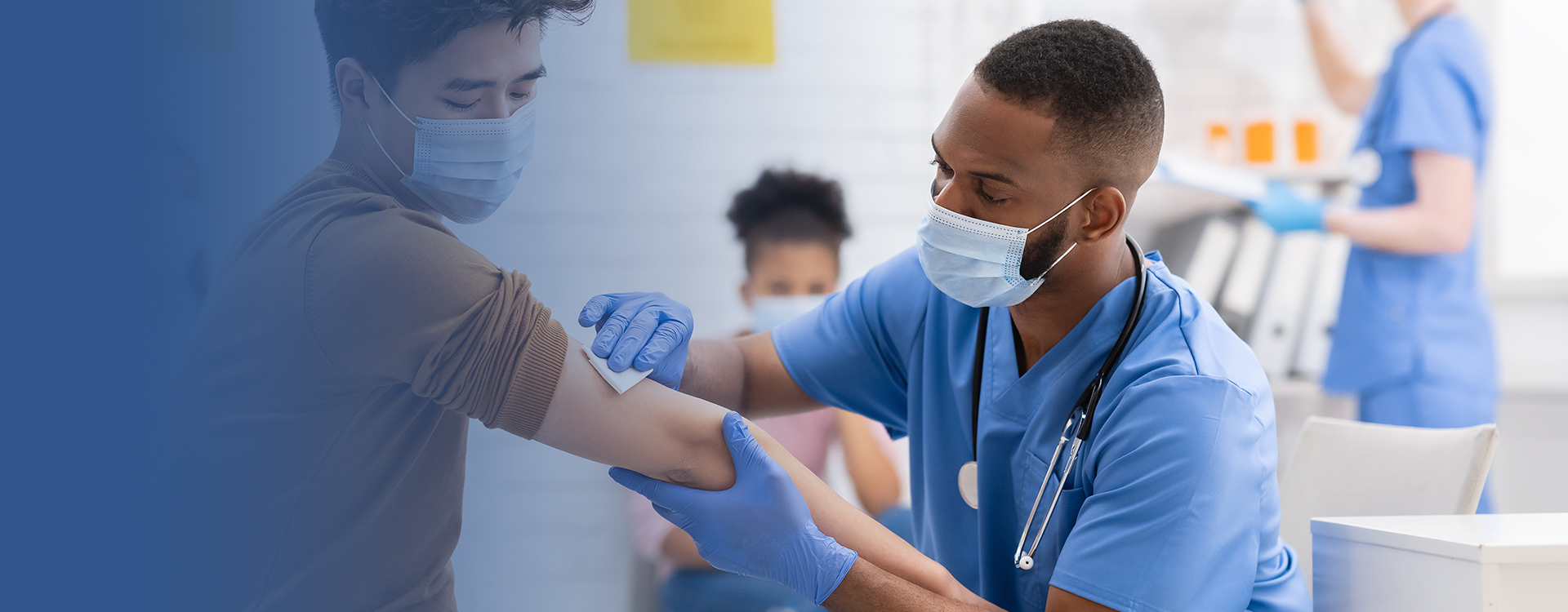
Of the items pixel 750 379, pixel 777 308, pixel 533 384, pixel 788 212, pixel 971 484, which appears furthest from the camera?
pixel 788 212

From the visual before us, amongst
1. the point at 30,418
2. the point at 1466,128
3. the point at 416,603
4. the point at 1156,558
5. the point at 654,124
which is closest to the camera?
the point at 30,418

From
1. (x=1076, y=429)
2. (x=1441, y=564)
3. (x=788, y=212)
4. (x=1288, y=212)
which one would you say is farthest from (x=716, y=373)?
(x=1288, y=212)

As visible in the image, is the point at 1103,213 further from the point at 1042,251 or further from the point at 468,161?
the point at 468,161

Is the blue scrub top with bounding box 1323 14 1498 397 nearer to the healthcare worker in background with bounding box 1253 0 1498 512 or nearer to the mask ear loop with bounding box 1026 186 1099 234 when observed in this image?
the healthcare worker in background with bounding box 1253 0 1498 512

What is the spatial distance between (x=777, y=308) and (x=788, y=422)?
27 cm

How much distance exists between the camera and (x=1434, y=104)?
236 cm

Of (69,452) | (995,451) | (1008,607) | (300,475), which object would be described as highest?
(69,452)

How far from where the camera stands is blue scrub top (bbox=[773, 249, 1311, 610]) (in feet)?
3.54

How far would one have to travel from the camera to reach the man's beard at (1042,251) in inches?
48.4

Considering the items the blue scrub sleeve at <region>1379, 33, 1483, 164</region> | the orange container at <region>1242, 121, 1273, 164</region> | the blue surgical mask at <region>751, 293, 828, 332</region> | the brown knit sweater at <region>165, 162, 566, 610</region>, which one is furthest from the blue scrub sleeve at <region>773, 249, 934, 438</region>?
the orange container at <region>1242, 121, 1273, 164</region>

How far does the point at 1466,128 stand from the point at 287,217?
2.56 meters

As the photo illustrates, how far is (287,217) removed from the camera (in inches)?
32.8

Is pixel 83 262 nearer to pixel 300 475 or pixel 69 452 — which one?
pixel 69 452

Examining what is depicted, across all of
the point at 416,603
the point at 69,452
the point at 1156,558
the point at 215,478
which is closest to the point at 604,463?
the point at 416,603
